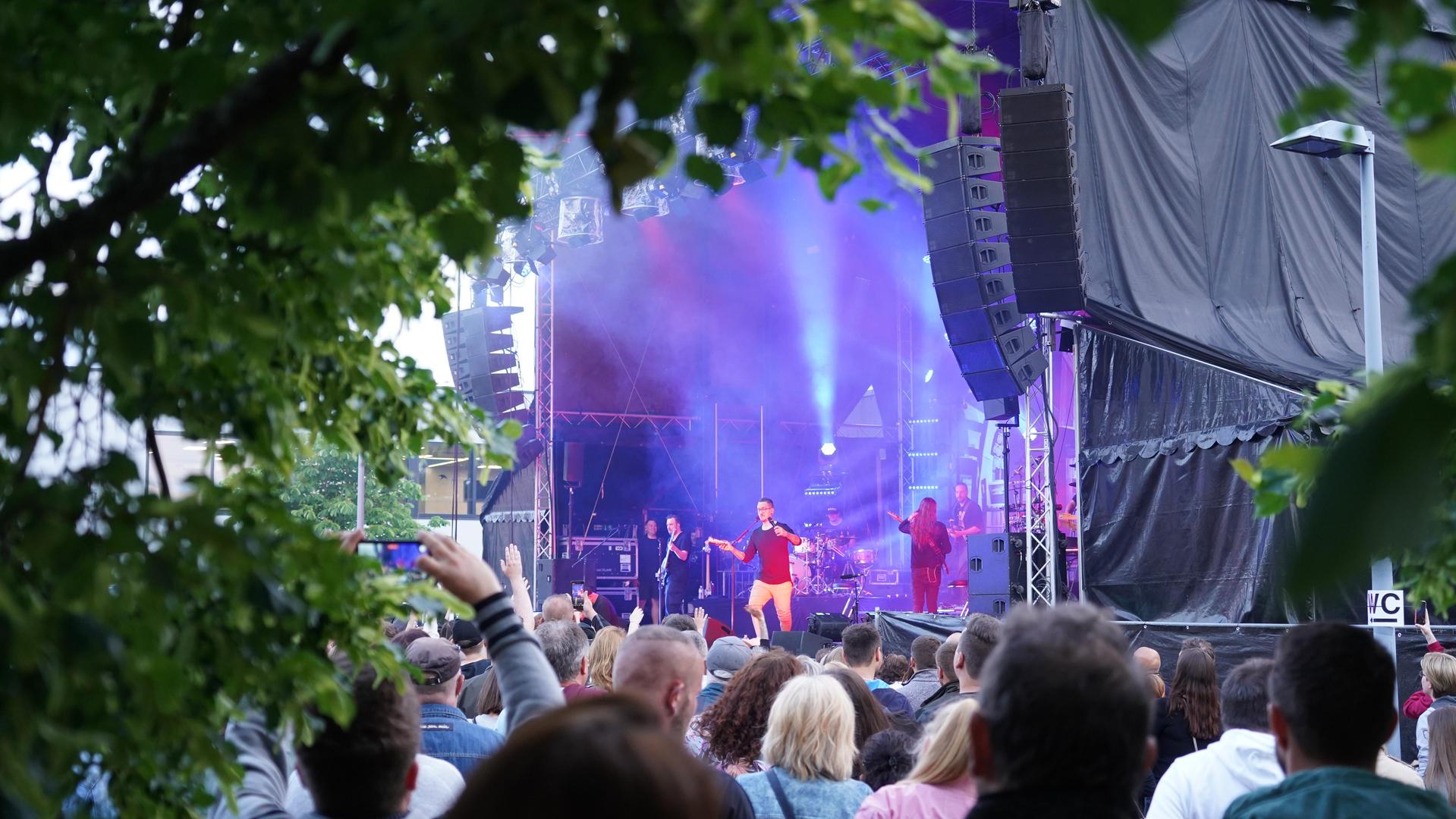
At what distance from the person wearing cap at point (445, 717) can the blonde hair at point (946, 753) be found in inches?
57.3

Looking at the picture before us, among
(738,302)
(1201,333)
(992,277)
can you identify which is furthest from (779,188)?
(1201,333)

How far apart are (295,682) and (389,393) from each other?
682 millimetres

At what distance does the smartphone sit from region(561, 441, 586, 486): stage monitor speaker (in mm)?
18627

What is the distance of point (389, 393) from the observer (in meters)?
2.27

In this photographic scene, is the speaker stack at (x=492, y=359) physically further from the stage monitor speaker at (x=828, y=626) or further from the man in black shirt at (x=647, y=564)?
the stage monitor speaker at (x=828, y=626)

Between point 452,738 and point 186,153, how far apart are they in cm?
332

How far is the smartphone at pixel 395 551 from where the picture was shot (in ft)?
8.02

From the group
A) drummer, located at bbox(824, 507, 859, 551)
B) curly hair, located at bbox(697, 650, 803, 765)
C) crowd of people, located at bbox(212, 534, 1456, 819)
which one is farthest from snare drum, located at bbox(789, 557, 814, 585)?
curly hair, located at bbox(697, 650, 803, 765)

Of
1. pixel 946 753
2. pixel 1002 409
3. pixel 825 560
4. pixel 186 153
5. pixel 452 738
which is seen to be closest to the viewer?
pixel 186 153

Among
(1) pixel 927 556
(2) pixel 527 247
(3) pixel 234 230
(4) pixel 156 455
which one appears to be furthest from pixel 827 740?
(2) pixel 527 247

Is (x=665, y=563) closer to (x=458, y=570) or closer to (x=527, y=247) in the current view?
(x=527, y=247)

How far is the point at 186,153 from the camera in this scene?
1332mm

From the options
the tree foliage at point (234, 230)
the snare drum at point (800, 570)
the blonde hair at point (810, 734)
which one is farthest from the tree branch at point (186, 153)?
the snare drum at point (800, 570)

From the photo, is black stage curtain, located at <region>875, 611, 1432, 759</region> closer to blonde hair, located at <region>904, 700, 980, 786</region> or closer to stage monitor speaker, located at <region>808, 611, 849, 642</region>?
stage monitor speaker, located at <region>808, 611, 849, 642</region>
